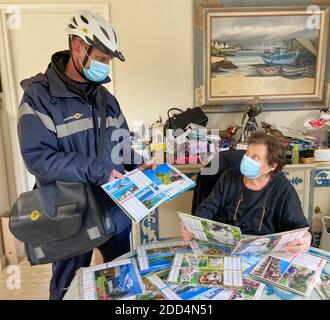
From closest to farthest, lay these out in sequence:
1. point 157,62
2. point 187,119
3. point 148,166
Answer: point 148,166, point 187,119, point 157,62

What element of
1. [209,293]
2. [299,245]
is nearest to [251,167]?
[299,245]

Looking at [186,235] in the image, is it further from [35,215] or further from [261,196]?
[35,215]

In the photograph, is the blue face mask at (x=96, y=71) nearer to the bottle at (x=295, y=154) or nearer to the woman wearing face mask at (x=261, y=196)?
the woman wearing face mask at (x=261, y=196)

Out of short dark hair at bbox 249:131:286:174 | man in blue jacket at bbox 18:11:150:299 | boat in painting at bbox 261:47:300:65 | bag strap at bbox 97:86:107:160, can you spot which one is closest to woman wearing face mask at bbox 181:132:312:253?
short dark hair at bbox 249:131:286:174

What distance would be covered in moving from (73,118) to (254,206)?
90cm

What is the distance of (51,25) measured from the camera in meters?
2.54

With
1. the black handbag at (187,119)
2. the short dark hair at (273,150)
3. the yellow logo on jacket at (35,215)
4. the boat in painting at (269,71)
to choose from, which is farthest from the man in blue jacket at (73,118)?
the boat in painting at (269,71)

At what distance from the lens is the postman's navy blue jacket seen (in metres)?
1.28

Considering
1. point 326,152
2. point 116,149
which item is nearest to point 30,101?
point 116,149

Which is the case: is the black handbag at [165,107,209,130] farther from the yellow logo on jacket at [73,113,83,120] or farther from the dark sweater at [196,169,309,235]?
the yellow logo on jacket at [73,113,83,120]

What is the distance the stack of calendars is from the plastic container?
1329mm

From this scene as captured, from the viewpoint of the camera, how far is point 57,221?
1328 millimetres

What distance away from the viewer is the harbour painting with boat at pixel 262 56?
8.58 ft

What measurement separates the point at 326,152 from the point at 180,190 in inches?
60.8
